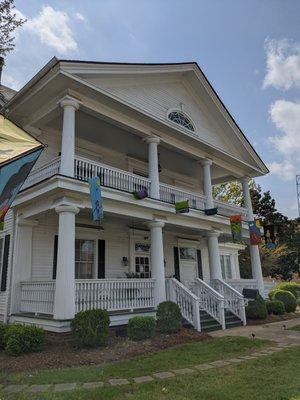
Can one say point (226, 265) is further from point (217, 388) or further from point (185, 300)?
point (217, 388)

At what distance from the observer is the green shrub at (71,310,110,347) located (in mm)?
8617

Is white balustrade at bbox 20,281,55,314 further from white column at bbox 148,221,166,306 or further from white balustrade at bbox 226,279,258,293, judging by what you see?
white balustrade at bbox 226,279,258,293

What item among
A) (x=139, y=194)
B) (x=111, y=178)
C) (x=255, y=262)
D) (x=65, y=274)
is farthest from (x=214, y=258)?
(x=65, y=274)

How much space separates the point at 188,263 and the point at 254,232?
11.7 feet

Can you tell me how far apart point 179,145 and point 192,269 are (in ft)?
21.9

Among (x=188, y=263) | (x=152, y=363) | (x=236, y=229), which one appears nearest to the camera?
(x=152, y=363)

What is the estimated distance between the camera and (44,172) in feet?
37.2

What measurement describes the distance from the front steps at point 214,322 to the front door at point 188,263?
371cm

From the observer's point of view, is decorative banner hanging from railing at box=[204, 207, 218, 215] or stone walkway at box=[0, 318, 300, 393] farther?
decorative banner hanging from railing at box=[204, 207, 218, 215]

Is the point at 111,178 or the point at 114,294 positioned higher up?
the point at 111,178

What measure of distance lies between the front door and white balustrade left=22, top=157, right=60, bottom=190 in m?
8.38

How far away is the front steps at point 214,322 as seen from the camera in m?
12.2

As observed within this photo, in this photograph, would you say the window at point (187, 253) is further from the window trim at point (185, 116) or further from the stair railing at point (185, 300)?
the window trim at point (185, 116)

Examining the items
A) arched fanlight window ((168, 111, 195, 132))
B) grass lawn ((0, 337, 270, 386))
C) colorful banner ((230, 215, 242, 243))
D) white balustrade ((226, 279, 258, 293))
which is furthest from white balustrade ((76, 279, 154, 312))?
arched fanlight window ((168, 111, 195, 132))
